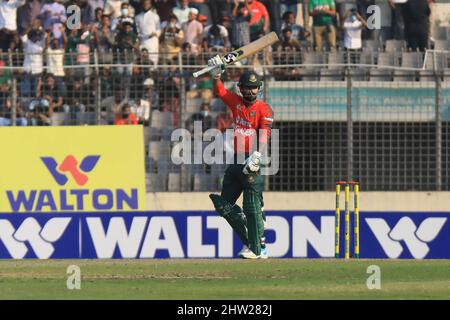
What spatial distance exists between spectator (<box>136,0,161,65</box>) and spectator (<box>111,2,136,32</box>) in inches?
9.7

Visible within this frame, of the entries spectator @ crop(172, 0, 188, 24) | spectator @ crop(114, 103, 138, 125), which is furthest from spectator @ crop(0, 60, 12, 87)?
spectator @ crop(172, 0, 188, 24)

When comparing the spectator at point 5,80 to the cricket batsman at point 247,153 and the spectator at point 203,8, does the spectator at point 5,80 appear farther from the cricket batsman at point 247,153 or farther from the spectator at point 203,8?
the spectator at point 203,8

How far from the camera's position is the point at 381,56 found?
21.0m

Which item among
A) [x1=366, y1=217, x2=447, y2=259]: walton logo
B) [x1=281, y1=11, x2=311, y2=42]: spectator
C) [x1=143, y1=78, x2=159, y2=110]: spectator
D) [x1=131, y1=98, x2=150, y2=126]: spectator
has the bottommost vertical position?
[x1=366, y1=217, x2=447, y2=259]: walton logo

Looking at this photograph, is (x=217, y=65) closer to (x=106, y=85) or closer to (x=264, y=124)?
(x=264, y=124)

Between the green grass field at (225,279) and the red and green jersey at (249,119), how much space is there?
1448mm

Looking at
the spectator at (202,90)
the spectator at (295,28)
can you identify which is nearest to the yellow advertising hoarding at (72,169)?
the spectator at (202,90)

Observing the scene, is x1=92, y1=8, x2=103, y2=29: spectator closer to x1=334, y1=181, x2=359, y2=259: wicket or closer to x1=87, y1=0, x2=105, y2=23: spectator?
x1=87, y1=0, x2=105, y2=23: spectator

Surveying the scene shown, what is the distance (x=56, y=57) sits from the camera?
67.1 ft

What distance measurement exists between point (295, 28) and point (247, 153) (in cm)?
811

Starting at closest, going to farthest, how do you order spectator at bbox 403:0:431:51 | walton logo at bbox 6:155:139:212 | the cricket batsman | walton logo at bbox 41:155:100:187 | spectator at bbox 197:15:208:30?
the cricket batsman
walton logo at bbox 6:155:139:212
walton logo at bbox 41:155:100:187
spectator at bbox 403:0:431:51
spectator at bbox 197:15:208:30

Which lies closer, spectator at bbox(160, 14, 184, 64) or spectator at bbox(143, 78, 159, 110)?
spectator at bbox(143, 78, 159, 110)

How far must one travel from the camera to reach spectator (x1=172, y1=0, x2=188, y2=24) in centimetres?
2319

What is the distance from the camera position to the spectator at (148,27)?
22.7 m
